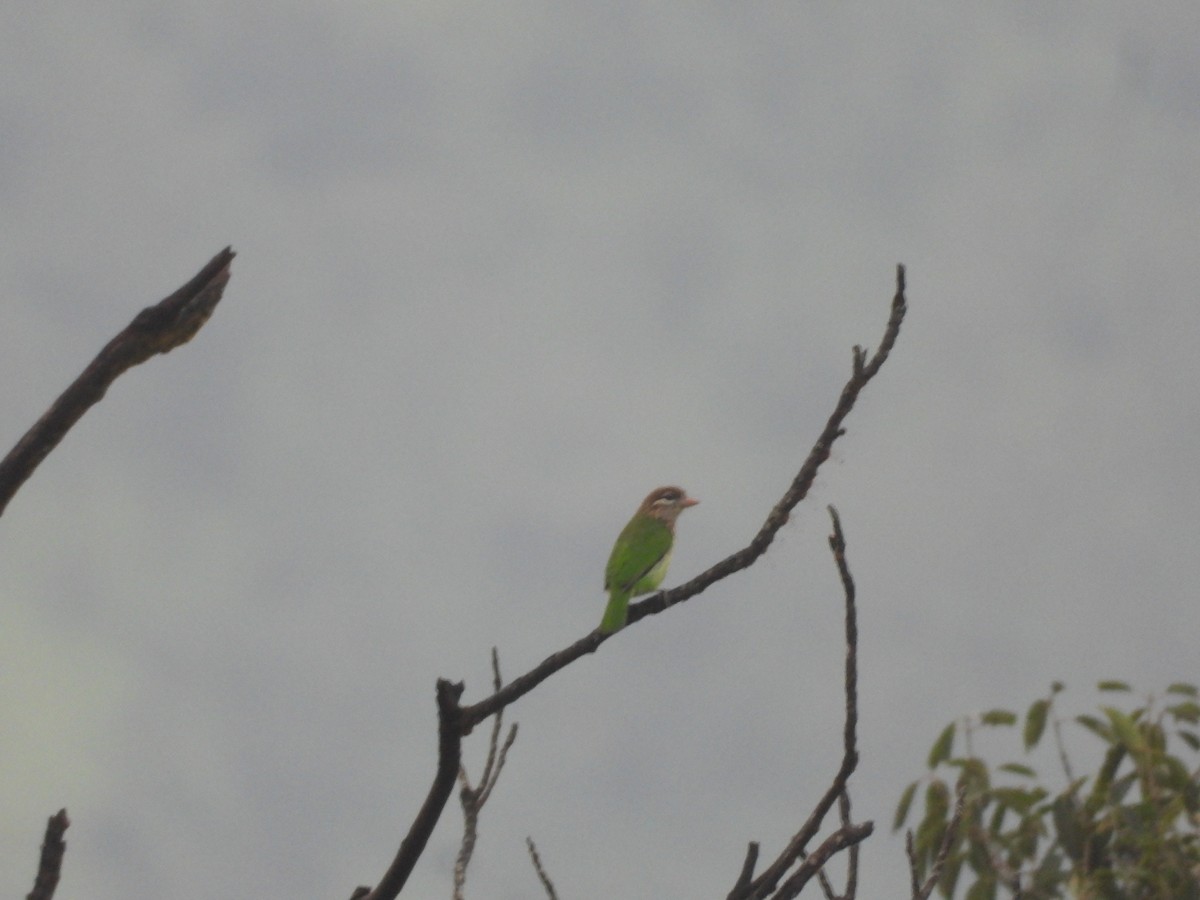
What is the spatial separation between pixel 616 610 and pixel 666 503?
1924 millimetres

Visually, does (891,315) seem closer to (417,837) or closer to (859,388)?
(859,388)

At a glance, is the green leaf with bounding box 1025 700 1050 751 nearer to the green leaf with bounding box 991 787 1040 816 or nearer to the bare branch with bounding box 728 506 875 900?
the green leaf with bounding box 991 787 1040 816

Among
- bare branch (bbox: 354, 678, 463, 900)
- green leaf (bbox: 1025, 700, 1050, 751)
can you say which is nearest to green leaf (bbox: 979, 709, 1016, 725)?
green leaf (bbox: 1025, 700, 1050, 751)

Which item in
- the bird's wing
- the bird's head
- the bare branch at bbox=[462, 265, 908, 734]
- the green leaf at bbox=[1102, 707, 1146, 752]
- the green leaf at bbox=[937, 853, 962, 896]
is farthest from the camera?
the bird's head

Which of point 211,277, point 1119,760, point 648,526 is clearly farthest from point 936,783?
point 211,277

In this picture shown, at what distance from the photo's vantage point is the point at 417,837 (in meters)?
3.25

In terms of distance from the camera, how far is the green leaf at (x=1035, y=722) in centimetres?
704

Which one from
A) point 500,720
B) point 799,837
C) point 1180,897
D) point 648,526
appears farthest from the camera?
point 648,526

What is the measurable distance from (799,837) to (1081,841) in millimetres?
4248

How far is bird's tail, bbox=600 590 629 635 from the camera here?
777 cm

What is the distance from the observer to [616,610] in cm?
803

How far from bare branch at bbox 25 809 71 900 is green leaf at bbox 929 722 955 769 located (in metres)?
5.33

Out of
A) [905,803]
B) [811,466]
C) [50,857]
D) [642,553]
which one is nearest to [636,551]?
[642,553]

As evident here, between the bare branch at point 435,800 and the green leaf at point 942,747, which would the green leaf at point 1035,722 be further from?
the bare branch at point 435,800
